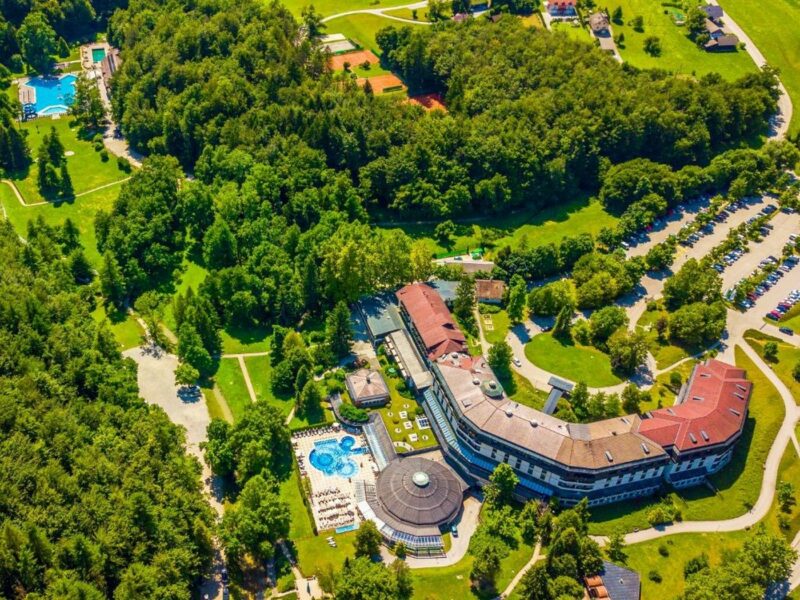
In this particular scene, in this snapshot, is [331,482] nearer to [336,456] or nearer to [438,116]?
[336,456]

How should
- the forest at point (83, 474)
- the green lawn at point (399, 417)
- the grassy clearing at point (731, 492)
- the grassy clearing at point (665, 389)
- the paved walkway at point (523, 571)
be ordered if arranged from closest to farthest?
the forest at point (83, 474), the paved walkway at point (523, 571), the grassy clearing at point (731, 492), the green lawn at point (399, 417), the grassy clearing at point (665, 389)

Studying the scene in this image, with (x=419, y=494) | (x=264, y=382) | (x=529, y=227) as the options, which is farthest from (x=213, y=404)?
Result: (x=529, y=227)

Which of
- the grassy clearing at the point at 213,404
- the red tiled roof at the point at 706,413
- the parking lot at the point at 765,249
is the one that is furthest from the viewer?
the parking lot at the point at 765,249

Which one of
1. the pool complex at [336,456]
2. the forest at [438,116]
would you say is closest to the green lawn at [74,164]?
the forest at [438,116]

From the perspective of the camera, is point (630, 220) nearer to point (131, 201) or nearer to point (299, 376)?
point (299, 376)

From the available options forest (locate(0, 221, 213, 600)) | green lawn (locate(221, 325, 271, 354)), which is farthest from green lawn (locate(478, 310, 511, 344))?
forest (locate(0, 221, 213, 600))

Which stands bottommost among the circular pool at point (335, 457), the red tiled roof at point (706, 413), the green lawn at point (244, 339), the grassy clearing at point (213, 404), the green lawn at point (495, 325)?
the grassy clearing at point (213, 404)

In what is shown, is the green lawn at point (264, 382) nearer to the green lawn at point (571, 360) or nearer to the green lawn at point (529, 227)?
the green lawn at point (571, 360)
